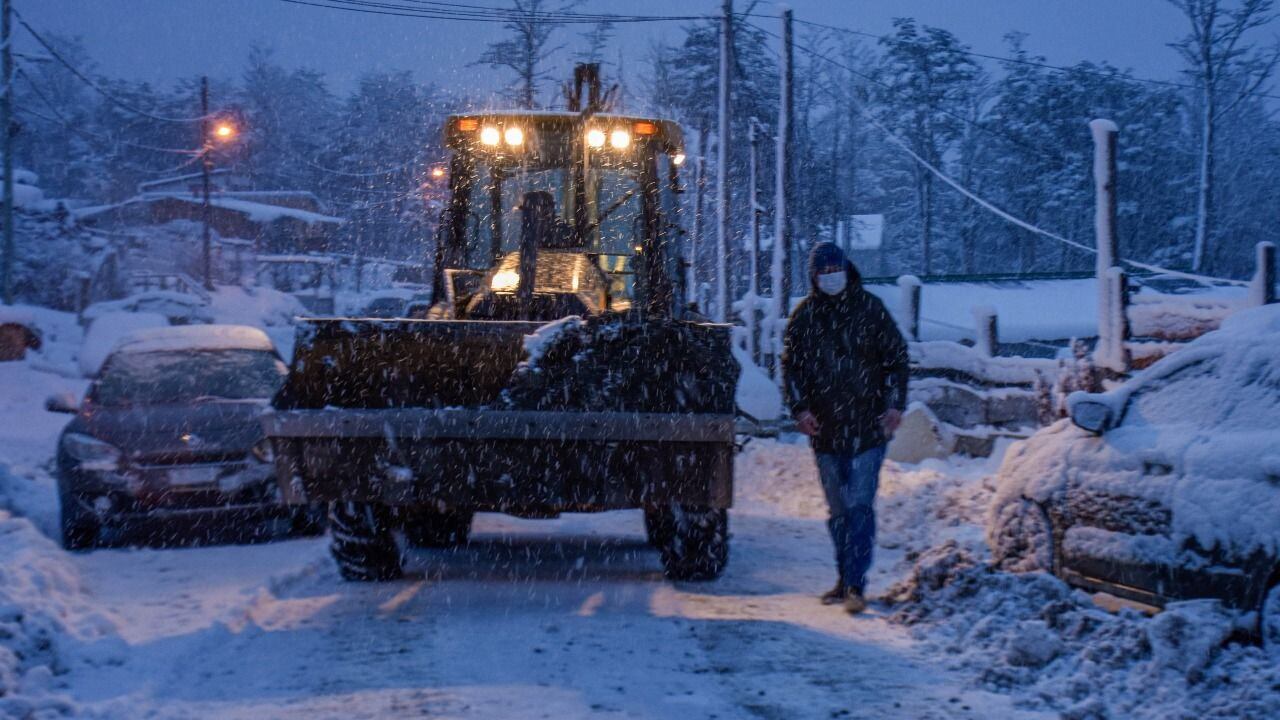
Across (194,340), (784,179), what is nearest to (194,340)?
(194,340)

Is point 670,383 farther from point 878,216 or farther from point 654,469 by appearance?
point 878,216

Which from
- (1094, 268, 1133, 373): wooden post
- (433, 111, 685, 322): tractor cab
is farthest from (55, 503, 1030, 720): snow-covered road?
(1094, 268, 1133, 373): wooden post

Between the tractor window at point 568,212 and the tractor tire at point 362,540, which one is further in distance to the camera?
the tractor window at point 568,212

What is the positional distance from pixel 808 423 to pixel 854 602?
1014 mm

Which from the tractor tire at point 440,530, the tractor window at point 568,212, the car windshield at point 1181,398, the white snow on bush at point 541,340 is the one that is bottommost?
the tractor tire at point 440,530

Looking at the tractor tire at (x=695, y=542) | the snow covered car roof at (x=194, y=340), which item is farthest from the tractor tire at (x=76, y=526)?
the tractor tire at (x=695, y=542)

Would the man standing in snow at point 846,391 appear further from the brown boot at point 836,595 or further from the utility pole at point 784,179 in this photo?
the utility pole at point 784,179

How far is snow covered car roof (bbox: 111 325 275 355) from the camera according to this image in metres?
11.3

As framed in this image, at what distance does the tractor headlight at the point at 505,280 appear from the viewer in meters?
9.36

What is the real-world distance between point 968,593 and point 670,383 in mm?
1912

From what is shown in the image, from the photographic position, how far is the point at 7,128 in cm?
3250

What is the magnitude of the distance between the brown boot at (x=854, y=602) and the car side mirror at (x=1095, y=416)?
161cm

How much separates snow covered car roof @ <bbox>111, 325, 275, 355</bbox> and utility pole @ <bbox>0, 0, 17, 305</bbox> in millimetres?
23156

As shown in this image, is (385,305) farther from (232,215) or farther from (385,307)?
(232,215)
